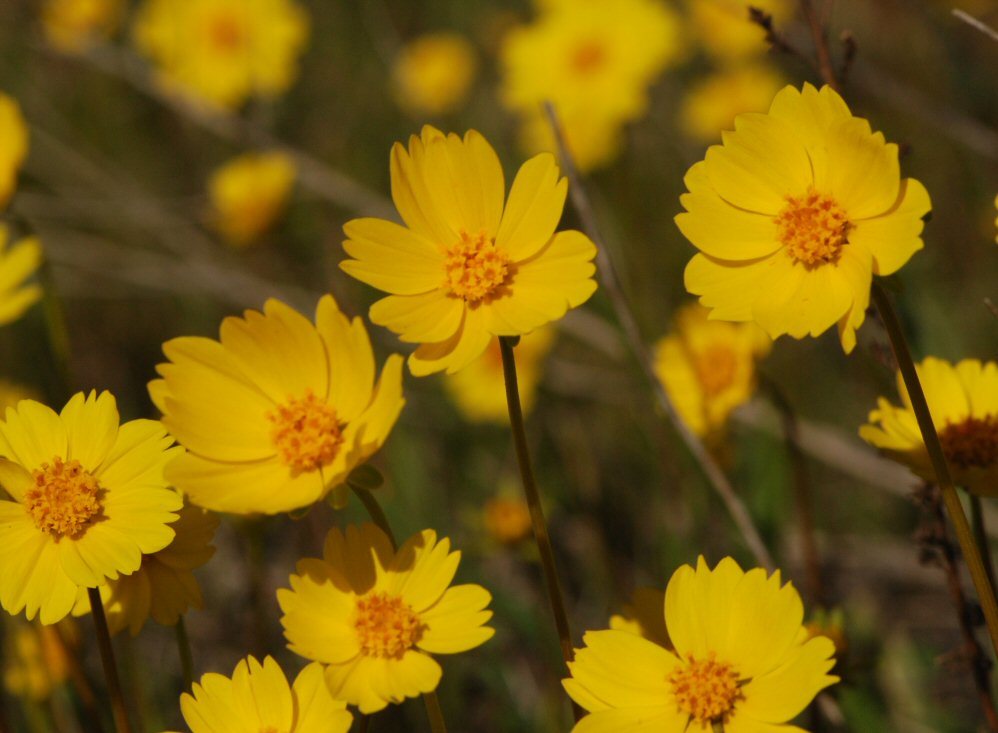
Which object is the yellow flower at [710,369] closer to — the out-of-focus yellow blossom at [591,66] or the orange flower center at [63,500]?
the orange flower center at [63,500]

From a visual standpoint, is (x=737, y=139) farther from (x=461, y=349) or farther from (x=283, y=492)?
(x=283, y=492)

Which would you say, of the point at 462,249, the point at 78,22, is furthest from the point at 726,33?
the point at 462,249

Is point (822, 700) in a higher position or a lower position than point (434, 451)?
lower

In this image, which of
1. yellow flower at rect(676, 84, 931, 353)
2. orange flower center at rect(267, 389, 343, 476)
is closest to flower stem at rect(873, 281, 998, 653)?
yellow flower at rect(676, 84, 931, 353)

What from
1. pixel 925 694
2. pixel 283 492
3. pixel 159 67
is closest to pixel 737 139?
pixel 283 492

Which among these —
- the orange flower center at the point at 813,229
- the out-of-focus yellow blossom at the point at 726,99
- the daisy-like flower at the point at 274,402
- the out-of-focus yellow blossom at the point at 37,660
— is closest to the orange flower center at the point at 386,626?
the daisy-like flower at the point at 274,402

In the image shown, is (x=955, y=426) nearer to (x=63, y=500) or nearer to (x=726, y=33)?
(x=63, y=500)
